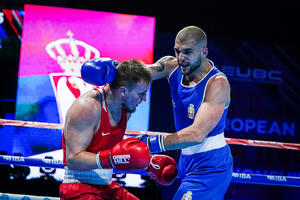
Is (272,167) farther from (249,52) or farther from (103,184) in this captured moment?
(103,184)

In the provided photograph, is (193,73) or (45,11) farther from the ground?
(45,11)

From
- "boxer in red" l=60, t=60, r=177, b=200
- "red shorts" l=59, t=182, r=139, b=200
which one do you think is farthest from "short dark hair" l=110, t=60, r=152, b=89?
"red shorts" l=59, t=182, r=139, b=200

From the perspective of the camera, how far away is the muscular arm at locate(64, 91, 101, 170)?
2.12m

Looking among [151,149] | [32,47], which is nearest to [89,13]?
A: [32,47]

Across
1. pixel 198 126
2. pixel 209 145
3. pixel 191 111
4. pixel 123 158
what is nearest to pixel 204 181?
pixel 209 145

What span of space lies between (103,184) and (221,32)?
13.3 feet

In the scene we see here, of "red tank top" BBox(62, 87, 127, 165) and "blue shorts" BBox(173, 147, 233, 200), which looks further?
"blue shorts" BBox(173, 147, 233, 200)

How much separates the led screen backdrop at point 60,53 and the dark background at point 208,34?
29 centimetres

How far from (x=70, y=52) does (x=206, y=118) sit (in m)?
3.21

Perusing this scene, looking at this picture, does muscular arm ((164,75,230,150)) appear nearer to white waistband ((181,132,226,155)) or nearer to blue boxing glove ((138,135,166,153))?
blue boxing glove ((138,135,166,153))

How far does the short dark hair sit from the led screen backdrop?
2840mm

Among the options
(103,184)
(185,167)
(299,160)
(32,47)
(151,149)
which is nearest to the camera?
(103,184)

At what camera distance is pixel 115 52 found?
524cm

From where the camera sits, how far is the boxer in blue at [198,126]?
2.52 m
